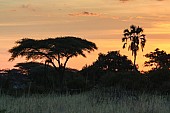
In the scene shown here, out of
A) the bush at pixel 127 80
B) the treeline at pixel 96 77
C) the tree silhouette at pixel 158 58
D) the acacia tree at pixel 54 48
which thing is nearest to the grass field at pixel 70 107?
the treeline at pixel 96 77

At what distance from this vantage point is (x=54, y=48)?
145 ft

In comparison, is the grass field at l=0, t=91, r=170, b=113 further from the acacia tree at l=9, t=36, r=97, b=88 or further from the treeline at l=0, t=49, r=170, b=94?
the acacia tree at l=9, t=36, r=97, b=88

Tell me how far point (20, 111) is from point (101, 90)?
599cm

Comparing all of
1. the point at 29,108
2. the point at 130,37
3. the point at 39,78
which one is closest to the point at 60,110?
the point at 29,108

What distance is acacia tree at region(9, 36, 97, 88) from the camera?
4392 centimetres

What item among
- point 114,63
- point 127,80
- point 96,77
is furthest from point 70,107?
point 114,63

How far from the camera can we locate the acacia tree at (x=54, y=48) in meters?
43.9

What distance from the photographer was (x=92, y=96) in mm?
16609

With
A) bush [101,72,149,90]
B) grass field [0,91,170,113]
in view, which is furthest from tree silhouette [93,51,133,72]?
grass field [0,91,170,113]

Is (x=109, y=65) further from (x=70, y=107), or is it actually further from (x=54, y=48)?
(x=70, y=107)

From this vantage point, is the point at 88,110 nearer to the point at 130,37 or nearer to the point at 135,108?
the point at 135,108

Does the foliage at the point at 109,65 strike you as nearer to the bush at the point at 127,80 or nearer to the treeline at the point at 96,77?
the treeline at the point at 96,77

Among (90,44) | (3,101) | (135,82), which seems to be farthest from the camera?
(90,44)

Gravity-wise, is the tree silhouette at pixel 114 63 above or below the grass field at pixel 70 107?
above
